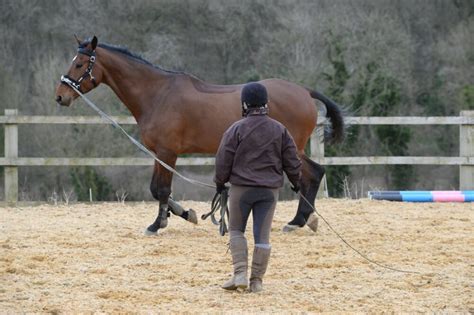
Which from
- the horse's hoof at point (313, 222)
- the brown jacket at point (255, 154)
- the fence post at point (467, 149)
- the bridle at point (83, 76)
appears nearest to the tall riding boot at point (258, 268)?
the brown jacket at point (255, 154)

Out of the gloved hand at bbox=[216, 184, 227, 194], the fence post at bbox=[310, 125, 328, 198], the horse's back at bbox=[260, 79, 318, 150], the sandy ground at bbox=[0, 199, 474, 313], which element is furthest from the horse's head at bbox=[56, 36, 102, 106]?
the fence post at bbox=[310, 125, 328, 198]

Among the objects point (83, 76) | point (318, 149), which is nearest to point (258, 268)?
point (83, 76)

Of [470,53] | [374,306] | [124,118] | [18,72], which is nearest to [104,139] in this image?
[18,72]

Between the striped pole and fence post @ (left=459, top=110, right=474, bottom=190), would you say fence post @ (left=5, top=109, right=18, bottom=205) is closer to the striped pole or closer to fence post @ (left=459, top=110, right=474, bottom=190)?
the striped pole

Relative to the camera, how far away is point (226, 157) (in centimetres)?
577

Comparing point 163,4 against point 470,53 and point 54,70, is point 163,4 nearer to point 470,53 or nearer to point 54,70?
point 54,70

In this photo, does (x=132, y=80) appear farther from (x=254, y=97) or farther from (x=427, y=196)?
(x=427, y=196)

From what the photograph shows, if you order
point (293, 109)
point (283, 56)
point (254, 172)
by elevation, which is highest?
point (283, 56)

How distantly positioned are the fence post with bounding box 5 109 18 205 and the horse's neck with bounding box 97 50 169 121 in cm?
360

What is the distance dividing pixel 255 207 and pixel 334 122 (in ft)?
14.2

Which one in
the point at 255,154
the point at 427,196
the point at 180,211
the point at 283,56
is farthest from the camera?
the point at 283,56

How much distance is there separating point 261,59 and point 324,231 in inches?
684

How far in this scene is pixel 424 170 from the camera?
961 inches

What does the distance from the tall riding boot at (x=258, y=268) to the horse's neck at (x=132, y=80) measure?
3.69m
